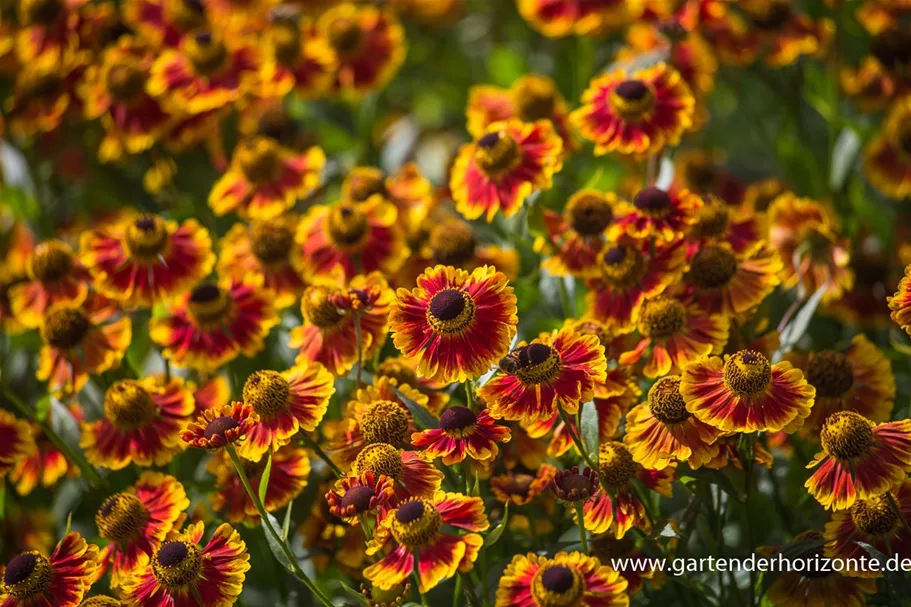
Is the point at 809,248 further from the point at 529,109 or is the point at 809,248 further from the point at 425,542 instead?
the point at 425,542

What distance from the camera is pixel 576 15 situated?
2.37 metres

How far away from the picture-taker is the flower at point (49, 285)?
189 cm

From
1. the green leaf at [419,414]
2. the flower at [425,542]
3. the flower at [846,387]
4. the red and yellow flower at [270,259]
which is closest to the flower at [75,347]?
the red and yellow flower at [270,259]

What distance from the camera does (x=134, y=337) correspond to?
2053 millimetres

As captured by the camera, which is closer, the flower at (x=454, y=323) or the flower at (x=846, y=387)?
the flower at (x=454, y=323)

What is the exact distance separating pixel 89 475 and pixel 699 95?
4.94 ft

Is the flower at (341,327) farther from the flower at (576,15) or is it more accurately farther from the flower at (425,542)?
the flower at (576,15)

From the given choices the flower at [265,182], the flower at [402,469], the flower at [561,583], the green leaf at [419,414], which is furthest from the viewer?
the flower at [265,182]

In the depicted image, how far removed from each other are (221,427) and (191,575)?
0.66ft

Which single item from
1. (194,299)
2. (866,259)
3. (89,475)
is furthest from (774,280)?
(89,475)

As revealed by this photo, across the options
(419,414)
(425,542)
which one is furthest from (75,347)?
(425,542)

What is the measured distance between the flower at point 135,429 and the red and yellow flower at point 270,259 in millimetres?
309

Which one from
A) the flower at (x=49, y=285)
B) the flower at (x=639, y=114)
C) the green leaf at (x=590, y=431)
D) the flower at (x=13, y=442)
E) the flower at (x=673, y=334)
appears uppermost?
the flower at (x=639, y=114)

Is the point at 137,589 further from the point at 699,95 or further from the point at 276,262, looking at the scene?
the point at 699,95
